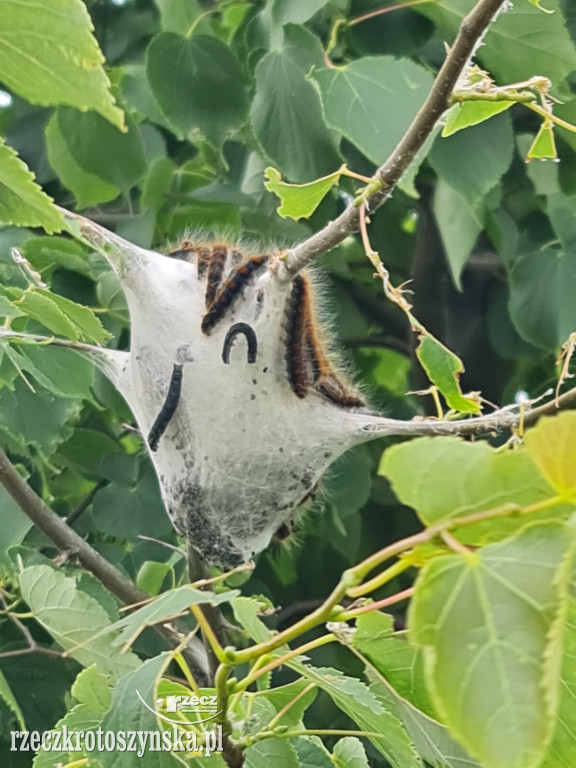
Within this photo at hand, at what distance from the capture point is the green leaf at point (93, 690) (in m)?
0.60

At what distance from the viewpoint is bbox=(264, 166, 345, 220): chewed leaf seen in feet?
2.10

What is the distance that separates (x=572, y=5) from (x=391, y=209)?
466 millimetres

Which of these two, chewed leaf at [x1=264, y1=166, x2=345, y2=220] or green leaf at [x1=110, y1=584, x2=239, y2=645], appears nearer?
green leaf at [x1=110, y1=584, x2=239, y2=645]

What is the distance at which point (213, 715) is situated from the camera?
2.00 feet

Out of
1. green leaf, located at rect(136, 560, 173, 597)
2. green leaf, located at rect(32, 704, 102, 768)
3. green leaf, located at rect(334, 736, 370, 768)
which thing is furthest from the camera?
green leaf, located at rect(136, 560, 173, 597)

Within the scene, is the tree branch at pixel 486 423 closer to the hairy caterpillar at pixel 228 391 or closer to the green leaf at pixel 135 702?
the hairy caterpillar at pixel 228 391

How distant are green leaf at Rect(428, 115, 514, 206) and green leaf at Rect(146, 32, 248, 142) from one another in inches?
14.1

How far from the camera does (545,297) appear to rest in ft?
4.26

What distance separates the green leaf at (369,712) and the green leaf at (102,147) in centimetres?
98

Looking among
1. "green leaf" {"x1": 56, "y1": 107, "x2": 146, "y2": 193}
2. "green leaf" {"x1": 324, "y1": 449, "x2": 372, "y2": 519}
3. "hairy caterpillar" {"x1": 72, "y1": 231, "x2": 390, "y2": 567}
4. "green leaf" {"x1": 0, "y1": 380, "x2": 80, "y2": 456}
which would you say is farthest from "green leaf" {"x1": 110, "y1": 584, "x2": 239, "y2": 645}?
"green leaf" {"x1": 56, "y1": 107, "x2": 146, "y2": 193}

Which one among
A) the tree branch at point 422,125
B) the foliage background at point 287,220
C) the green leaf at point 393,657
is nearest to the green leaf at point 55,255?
the foliage background at point 287,220

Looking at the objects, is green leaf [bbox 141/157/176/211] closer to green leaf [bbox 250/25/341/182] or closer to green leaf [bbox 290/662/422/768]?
green leaf [bbox 250/25/341/182]

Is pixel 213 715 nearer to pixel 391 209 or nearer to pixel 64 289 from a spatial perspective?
pixel 64 289

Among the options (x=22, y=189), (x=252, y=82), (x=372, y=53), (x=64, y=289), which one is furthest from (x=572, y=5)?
(x=22, y=189)
